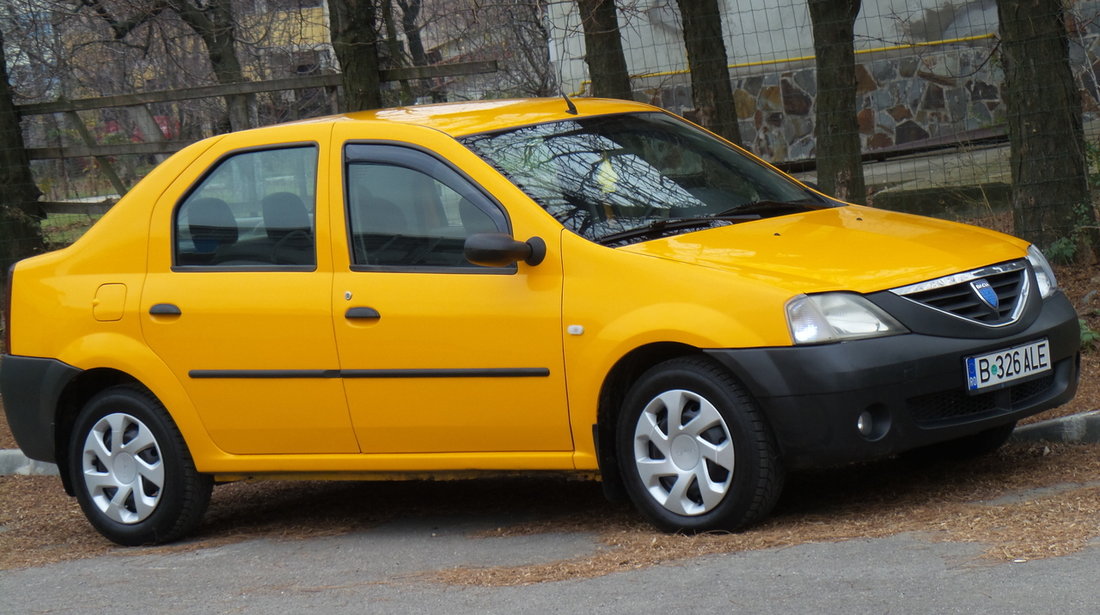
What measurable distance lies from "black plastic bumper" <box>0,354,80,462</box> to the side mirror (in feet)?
7.30

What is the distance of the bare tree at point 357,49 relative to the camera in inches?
424

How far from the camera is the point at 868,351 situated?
16.4 ft

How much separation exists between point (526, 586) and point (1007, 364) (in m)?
1.96

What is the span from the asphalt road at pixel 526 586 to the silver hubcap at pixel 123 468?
292mm

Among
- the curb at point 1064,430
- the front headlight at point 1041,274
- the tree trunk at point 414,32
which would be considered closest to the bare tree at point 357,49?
the curb at point 1064,430

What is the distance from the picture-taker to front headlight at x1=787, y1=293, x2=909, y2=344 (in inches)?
197

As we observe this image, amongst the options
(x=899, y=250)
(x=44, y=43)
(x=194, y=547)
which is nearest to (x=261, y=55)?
(x=44, y=43)

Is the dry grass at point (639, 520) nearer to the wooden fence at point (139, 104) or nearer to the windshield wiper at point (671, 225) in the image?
the windshield wiper at point (671, 225)

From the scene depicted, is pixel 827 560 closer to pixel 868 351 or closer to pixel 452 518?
pixel 868 351

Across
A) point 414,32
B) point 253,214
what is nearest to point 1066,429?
point 253,214

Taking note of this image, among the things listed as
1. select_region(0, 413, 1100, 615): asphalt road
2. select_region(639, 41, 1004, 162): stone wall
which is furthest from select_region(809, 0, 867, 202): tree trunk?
select_region(639, 41, 1004, 162): stone wall

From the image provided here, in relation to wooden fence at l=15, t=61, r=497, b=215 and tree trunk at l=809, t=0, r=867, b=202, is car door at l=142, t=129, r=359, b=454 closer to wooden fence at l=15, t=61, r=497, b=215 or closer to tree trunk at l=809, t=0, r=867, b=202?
wooden fence at l=15, t=61, r=497, b=215

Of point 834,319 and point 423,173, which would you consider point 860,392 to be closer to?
point 834,319

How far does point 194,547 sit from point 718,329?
110 inches
